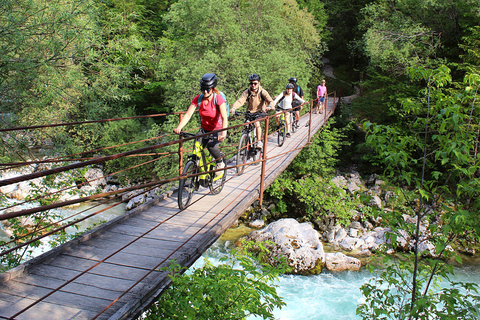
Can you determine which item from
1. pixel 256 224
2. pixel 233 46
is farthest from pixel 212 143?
pixel 233 46

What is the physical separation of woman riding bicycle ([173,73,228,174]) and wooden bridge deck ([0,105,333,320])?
827mm

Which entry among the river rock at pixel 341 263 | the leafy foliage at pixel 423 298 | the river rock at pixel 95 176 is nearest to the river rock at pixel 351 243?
the river rock at pixel 341 263

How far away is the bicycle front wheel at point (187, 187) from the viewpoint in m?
4.12

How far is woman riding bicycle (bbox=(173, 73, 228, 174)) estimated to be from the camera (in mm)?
4098

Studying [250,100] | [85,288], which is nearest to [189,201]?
[85,288]

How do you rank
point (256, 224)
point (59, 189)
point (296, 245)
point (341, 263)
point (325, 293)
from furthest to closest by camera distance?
point (256, 224) < point (296, 245) < point (341, 263) < point (325, 293) < point (59, 189)

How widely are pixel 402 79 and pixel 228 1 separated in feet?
27.9

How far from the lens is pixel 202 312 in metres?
3.17

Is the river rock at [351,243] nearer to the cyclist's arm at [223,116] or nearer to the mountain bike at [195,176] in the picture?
the mountain bike at [195,176]

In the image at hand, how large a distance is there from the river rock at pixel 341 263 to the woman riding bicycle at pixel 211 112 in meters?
6.45

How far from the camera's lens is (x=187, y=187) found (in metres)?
4.55

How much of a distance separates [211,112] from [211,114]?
3 centimetres

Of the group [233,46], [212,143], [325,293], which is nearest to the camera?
[212,143]

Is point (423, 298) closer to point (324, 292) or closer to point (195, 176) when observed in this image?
point (195, 176)
